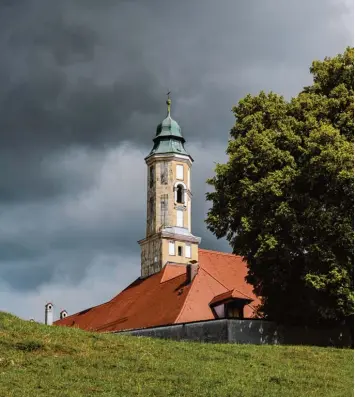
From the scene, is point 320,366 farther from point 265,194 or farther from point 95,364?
point 265,194

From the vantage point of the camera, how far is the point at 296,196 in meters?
28.1

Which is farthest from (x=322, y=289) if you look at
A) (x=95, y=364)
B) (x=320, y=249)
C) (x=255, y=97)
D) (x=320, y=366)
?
(x=95, y=364)

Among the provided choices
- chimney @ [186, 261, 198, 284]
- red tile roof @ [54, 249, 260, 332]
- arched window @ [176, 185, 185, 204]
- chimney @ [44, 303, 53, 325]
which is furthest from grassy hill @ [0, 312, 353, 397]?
chimney @ [44, 303, 53, 325]

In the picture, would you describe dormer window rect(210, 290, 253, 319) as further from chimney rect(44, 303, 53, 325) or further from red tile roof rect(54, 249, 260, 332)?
chimney rect(44, 303, 53, 325)

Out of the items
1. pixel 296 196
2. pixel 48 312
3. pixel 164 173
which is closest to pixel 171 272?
pixel 164 173

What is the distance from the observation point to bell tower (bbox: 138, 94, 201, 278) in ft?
180

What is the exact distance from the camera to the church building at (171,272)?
37.6m

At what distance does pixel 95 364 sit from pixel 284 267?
12.7m

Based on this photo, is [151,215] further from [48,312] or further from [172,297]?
[172,297]

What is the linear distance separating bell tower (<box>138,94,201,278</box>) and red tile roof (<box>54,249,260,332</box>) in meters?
2.03

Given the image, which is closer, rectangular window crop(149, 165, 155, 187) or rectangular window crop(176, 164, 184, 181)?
rectangular window crop(176, 164, 184, 181)

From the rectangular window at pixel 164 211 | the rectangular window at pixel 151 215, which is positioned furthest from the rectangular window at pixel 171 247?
the rectangular window at pixel 151 215

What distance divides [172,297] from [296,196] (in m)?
14.8

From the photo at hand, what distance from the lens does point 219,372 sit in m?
17.4
